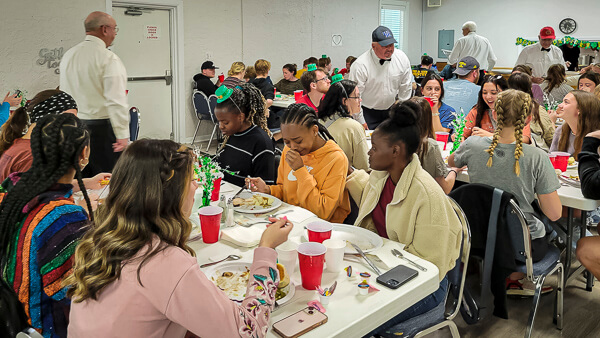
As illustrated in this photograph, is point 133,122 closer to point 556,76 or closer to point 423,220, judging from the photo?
point 423,220

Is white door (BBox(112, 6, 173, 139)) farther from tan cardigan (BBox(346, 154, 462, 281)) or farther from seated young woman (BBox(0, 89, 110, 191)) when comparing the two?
tan cardigan (BBox(346, 154, 462, 281))

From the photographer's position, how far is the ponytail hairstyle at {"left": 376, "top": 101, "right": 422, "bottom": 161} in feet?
6.78

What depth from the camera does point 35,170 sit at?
4.84ft

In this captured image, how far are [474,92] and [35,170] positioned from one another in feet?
15.1

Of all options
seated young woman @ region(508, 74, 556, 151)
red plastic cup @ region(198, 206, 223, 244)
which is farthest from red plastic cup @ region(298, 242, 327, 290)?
seated young woman @ region(508, 74, 556, 151)

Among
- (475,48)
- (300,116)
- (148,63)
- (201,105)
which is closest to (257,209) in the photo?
(300,116)

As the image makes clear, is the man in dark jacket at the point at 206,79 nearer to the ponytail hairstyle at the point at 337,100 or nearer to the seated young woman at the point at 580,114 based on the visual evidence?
the ponytail hairstyle at the point at 337,100

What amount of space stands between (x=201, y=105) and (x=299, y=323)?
20.3 feet

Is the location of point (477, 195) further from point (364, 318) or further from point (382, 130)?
point (364, 318)

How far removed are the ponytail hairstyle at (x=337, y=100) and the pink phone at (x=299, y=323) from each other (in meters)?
2.24

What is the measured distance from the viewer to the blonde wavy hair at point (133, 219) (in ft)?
3.92

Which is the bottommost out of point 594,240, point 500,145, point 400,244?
point 594,240

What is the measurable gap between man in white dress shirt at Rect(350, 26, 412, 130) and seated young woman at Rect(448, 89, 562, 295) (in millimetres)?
2793

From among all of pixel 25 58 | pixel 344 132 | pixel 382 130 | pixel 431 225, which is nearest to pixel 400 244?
pixel 431 225
